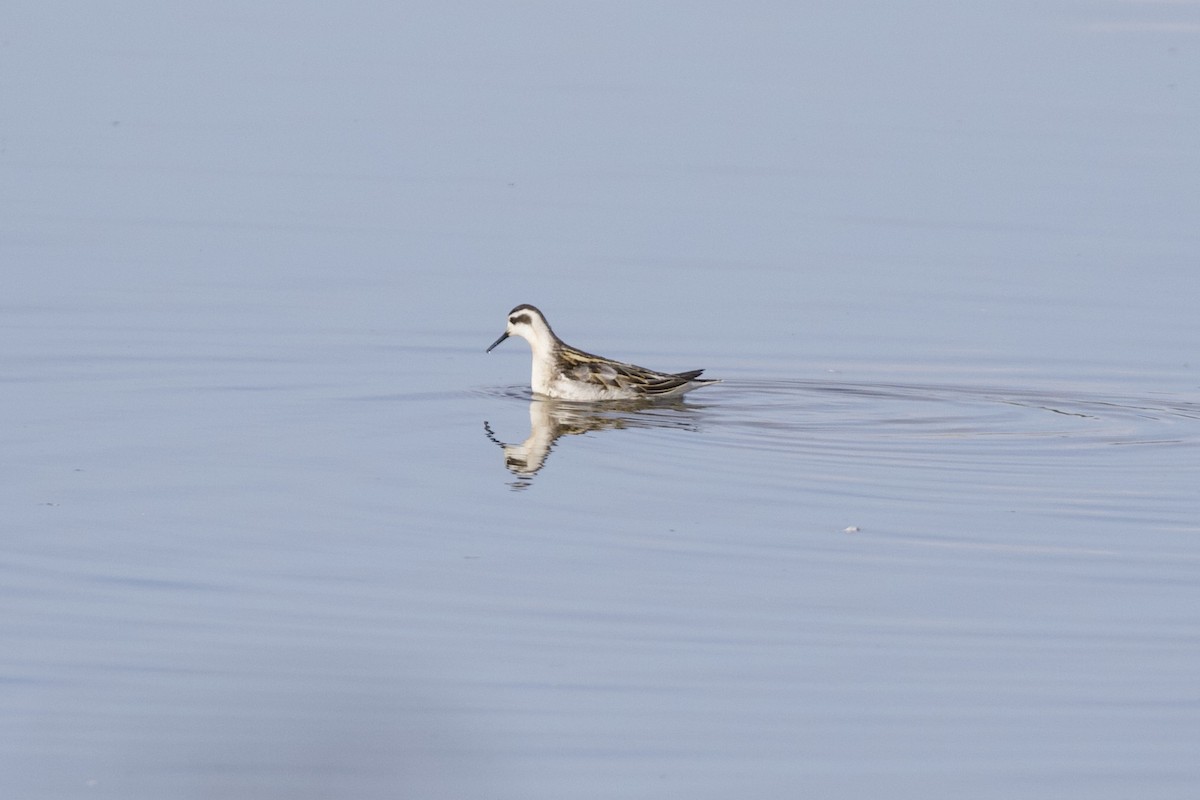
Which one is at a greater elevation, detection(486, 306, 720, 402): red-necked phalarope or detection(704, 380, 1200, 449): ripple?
detection(486, 306, 720, 402): red-necked phalarope

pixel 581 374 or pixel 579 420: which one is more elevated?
pixel 581 374

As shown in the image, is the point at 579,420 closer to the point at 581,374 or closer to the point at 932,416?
the point at 581,374

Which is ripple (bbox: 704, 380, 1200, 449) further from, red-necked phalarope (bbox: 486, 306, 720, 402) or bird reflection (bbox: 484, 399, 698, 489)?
A: red-necked phalarope (bbox: 486, 306, 720, 402)

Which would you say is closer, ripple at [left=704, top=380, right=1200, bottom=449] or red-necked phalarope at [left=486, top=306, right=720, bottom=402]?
ripple at [left=704, top=380, right=1200, bottom=449]

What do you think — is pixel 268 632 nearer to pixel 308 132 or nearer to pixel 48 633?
pixel 48 633

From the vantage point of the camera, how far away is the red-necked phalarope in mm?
15555

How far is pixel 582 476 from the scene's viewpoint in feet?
42.7

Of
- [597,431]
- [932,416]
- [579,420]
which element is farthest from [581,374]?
[932,416]

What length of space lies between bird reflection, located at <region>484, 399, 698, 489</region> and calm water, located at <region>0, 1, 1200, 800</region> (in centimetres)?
9

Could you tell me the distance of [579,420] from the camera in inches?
602

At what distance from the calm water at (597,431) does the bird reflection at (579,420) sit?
0.09 metres

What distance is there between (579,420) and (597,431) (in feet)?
1.46

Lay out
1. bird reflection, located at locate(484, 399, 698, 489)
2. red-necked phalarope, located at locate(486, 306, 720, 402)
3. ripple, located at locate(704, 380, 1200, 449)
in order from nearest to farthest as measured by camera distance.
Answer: bird reflection, located at locate(484, 399, 698, 489) → ripple, located at locate(704, 380, 1200, 449) → red-necked phalarope, located at locate(486, 306, 720, 402)

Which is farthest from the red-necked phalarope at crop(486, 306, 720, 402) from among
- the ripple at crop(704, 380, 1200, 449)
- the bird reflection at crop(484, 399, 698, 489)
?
the ripple at crop(704, 380, 1200, 449)
